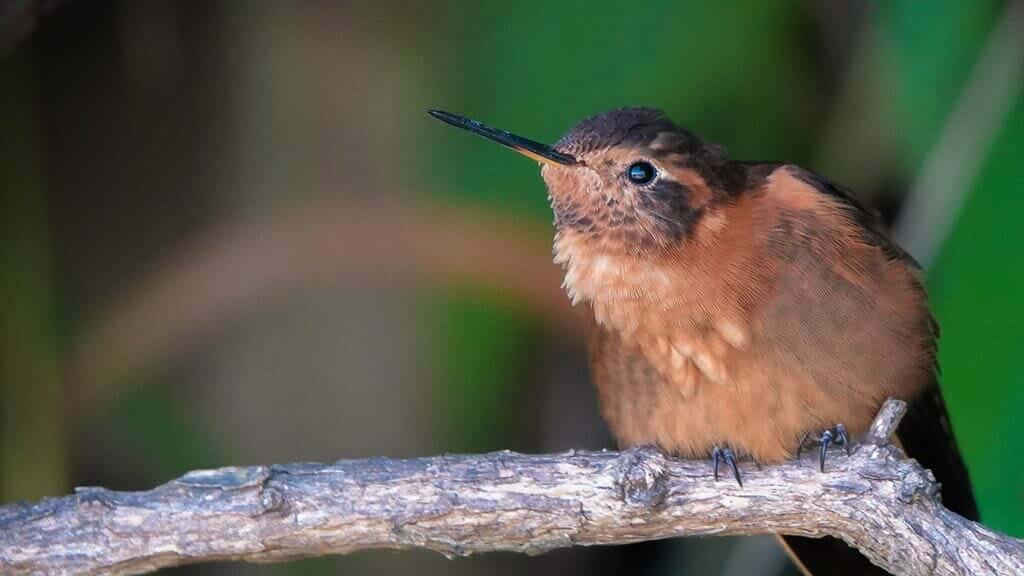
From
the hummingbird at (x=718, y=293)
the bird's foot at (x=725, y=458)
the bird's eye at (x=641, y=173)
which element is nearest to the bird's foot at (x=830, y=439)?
the hummingbird at (x=718, y=293)

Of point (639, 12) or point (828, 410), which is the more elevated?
point (639, 12)

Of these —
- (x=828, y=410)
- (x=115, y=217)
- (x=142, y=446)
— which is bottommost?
(x=142, y=446)

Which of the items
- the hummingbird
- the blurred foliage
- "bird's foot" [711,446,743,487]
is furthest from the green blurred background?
"bird's foot" [711,446,743,487]

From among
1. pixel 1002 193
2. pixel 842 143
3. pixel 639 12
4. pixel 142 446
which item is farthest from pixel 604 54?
pixel 142 446

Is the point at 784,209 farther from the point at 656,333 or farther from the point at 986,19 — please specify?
the point at 986,19

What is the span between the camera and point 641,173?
221cm

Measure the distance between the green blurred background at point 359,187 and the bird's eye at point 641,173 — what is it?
694 mm

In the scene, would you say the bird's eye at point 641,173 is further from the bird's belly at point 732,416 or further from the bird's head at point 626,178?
the bird's belly at point 732,416

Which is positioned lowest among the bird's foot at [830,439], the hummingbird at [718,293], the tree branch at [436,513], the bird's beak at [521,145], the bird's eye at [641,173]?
the tree branch at [436,513]

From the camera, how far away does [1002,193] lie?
277 centimetres

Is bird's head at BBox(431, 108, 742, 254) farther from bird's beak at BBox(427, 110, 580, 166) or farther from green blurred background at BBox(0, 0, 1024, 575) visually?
green blurred background at BBox(0, 0, 1024, 575)

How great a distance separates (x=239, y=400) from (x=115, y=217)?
1.81 ft

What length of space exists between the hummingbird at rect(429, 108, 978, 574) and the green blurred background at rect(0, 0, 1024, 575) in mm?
626

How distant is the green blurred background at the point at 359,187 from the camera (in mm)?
2920
